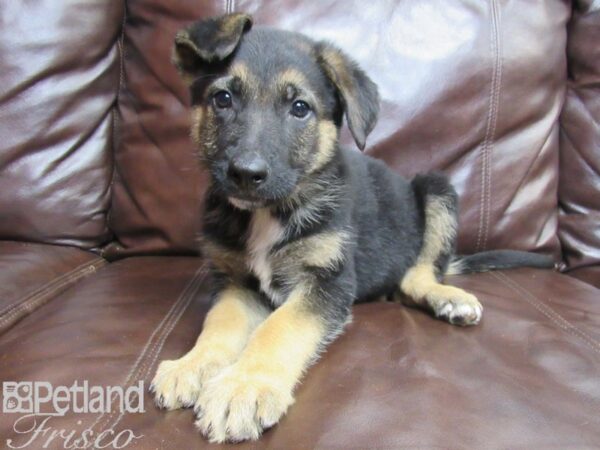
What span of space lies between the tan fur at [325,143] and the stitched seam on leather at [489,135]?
43.0 inches

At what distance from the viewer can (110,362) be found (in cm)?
169

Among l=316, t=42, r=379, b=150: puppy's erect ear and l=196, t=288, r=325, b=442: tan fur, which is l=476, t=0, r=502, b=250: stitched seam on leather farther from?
l=196, t=288, r=325, b=442: tan fur

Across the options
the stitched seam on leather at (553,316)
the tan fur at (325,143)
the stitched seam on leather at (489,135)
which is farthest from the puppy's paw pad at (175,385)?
the stitched seam on leather at (489,135)

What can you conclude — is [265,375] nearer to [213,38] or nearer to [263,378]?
[263,378]

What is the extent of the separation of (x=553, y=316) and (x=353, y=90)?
1.15 meters

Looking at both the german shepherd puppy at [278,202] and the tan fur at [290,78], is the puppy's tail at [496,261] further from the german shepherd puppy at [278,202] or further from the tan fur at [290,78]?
the tan fur at [290,78]

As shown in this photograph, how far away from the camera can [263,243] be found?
2154 mm

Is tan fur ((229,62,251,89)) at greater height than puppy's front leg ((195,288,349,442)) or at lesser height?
greater

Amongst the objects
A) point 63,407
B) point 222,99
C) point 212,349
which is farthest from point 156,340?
point 222,99

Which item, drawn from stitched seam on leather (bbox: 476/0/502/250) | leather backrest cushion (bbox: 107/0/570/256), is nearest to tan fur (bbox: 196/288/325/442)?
leather backrest cushion (bbox: 107/0/570/256)

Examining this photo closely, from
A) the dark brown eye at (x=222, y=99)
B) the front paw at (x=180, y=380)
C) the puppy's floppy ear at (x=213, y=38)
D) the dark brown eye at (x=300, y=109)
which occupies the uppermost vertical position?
the puppy's floppy ear at (x=213, y=38)

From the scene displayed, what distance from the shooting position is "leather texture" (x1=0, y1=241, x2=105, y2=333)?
6.81 ft

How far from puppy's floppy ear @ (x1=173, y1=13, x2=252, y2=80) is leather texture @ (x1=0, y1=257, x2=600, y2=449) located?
971 mm

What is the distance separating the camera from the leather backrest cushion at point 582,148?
2.87 meters
